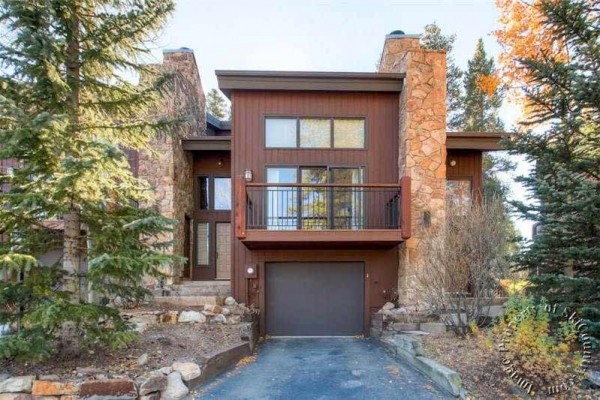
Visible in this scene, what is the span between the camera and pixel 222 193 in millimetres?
11641

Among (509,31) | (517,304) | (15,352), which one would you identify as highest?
(509,31)

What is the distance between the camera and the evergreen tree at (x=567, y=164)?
5395 mm

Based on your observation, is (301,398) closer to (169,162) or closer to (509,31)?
(169,162)

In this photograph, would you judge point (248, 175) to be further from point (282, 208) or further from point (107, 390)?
point (107, 390)

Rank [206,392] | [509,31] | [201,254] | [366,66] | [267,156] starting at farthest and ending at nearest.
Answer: [366,66] < [509,31] < [201,254] < [267,156] < [206,392]

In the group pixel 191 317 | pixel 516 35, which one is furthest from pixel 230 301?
pixel 516 35

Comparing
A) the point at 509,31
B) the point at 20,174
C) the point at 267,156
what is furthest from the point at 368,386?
the point at 509,31

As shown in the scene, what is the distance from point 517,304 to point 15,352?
6085mm

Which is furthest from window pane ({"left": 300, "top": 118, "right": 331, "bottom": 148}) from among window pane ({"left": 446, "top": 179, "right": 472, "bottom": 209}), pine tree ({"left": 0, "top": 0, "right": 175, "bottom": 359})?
pine tree ({"left": 0, "top": 0, "right": 175, "bottom": 359})

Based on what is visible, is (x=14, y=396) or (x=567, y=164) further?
(x=567, y=164)

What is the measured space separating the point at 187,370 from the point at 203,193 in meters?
6.97

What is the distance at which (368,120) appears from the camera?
9922 millimetres

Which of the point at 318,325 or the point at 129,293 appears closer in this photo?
the point at 129,293

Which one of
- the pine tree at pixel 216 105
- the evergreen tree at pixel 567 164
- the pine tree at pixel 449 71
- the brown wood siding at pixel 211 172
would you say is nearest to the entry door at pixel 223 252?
the brown wood siding at pixel 211 172
